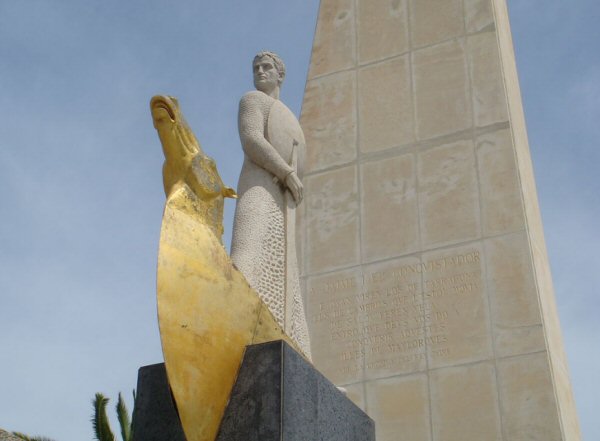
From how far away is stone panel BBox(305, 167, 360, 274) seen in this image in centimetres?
1238

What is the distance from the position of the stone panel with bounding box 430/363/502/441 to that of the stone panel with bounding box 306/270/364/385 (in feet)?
3.41

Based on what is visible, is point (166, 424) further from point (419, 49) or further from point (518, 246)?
point (419, 49)

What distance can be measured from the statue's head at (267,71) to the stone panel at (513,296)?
4.66 m

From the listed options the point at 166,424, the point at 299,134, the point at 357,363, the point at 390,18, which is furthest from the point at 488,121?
the point at 166,424

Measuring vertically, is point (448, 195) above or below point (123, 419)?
above

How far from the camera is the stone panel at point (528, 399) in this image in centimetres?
1017

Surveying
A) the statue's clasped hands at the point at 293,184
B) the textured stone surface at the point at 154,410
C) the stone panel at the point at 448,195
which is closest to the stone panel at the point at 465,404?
the stone panel at the point at 448,195

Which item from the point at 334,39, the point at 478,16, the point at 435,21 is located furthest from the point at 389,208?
the point at 334,39

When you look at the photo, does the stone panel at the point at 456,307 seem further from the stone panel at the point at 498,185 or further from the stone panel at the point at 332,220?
the stone panel at the point at 332,220

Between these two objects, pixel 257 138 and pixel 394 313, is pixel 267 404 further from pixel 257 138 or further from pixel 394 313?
pixel 394 313

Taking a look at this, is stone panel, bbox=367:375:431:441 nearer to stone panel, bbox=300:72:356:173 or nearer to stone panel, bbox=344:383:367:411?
stone panel, bbox=344:383:367:411

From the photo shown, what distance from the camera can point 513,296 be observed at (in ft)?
36.2

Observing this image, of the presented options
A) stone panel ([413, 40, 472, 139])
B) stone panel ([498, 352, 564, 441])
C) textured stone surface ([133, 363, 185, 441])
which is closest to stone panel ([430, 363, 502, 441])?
stone panel ([498, 352, 564, 441])

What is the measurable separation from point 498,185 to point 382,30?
132 inches
